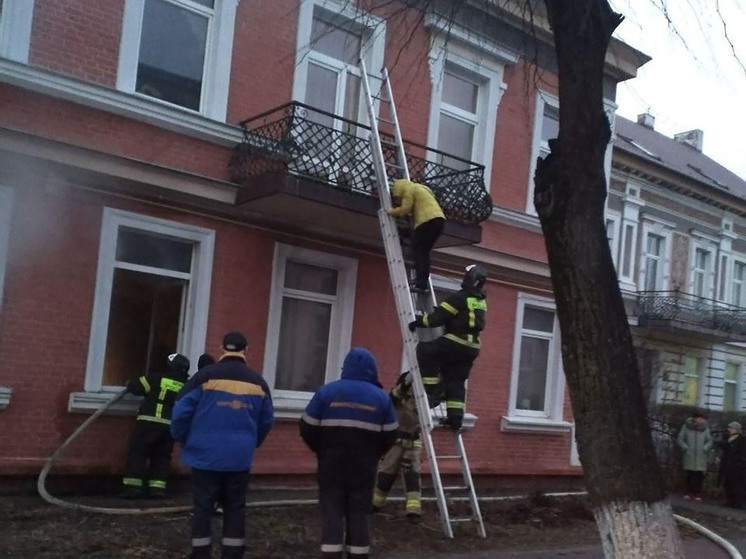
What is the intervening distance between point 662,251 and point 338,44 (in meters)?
15.7

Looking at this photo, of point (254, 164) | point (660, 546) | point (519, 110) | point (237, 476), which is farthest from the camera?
point (519, 110)

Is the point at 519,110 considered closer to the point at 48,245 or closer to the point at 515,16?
the point at 515,16

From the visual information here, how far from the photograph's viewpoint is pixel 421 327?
9289 mm

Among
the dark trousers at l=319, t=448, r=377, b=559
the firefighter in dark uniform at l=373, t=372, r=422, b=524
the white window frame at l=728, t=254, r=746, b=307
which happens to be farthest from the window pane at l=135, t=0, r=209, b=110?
the white window frame at l=728, t=254, r=746, b=307

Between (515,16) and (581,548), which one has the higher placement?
(515,16)

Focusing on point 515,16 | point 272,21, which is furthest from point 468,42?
point 272,21

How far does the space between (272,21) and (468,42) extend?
3.26 meters

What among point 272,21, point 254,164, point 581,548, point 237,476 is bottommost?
point 581,548

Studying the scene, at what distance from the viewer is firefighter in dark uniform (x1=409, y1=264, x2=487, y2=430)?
9125 mm

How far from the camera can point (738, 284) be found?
2927 centimetres

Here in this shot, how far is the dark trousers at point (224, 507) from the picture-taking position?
679cm

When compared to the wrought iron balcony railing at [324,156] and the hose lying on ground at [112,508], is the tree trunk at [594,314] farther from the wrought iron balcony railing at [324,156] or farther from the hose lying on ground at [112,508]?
the wrought iron balcony railing at [324,156]

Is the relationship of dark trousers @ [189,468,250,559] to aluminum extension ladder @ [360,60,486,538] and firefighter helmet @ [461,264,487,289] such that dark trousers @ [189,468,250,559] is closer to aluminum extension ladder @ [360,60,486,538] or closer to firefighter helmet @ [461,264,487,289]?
aluminum extension ladder @ [360,60,486,538]

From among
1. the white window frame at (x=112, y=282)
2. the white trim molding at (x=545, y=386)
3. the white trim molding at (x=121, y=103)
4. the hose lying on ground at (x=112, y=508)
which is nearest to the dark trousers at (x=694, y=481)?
the white trim molding at (x=545, y=386)
